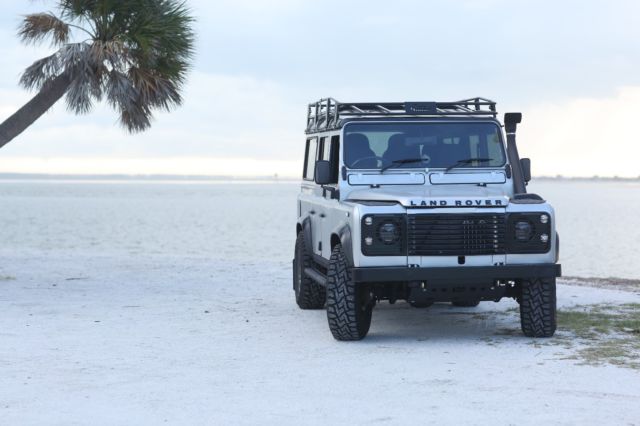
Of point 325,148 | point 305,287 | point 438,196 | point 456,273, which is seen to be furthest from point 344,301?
point 305,287

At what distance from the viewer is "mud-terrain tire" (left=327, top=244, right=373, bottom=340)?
31.6 ft

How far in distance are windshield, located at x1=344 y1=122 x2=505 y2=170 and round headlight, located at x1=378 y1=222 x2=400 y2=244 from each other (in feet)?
4.60

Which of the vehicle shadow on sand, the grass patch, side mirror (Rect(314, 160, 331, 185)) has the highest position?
side mirror (Rect(314, 160, 331, 185))

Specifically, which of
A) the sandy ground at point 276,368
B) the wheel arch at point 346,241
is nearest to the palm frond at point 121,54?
the sandy ground at point 276,368

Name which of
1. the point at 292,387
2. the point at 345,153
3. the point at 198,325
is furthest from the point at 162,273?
the point at 292,387

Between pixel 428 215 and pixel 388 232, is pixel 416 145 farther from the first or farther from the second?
pixel 388 232

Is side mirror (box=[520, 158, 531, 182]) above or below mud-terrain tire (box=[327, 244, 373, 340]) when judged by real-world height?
above

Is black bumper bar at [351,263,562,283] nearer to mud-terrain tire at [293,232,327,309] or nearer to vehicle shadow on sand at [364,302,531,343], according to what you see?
vehicle shadow on sand at [364,302,531,343]

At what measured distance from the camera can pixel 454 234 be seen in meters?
9.45

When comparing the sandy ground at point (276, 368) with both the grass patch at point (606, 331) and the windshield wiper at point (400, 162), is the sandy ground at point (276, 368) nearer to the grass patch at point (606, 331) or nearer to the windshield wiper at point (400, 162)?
the grass patch at point (606, 331)

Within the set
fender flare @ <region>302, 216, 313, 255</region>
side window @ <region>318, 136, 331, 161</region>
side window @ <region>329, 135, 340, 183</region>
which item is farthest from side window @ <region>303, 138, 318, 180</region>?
side window @ <region>329, 135, 340, 183</region>

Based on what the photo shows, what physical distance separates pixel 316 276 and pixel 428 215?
230 centimetres

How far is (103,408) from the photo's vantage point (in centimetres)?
709

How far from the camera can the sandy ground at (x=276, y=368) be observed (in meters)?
6.93
